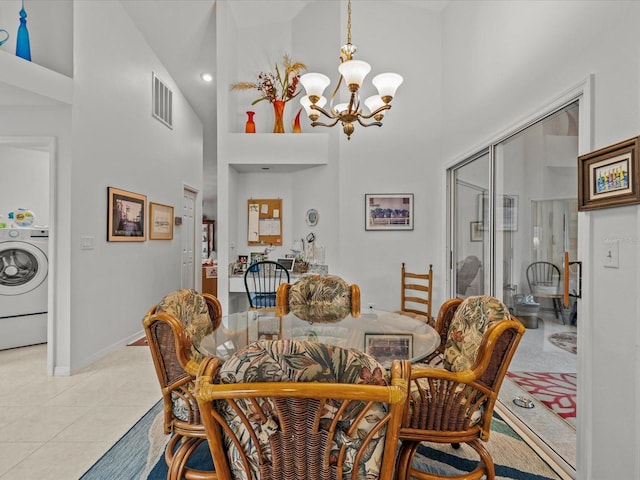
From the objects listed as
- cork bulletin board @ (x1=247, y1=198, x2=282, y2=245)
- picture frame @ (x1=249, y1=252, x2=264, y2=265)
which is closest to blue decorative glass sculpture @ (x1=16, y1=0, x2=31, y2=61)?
cork bulletin board @ (x1=247, y1=198, x2=282, y2=245)

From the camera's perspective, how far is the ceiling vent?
15.7ft

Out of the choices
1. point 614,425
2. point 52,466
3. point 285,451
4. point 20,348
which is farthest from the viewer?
point 20,348

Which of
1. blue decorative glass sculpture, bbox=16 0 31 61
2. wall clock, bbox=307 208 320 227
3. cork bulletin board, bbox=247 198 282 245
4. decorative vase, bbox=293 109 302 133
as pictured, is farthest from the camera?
cork bulletin board, bbox=247 198 282 245

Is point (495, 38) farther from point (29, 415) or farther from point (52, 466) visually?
point (29, 415)

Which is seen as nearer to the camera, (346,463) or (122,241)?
(346,463)

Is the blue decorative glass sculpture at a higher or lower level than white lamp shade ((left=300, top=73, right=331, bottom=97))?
higher

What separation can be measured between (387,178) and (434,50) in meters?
1.58

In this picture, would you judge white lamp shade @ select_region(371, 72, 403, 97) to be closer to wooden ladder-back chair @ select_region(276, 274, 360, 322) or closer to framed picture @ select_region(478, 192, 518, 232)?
framed picture @ select_region(478, 192, 518, 232)

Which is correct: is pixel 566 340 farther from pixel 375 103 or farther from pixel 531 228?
pixel 375 103

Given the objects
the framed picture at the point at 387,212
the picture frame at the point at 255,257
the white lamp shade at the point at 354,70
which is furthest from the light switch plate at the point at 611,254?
the picture frame at the point at 255,257

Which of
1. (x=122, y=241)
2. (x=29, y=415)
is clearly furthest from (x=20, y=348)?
(x=29, y=415)

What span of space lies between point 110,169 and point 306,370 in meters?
3.76

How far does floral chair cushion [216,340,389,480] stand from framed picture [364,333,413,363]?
0.70 metres

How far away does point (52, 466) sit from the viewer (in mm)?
1888
